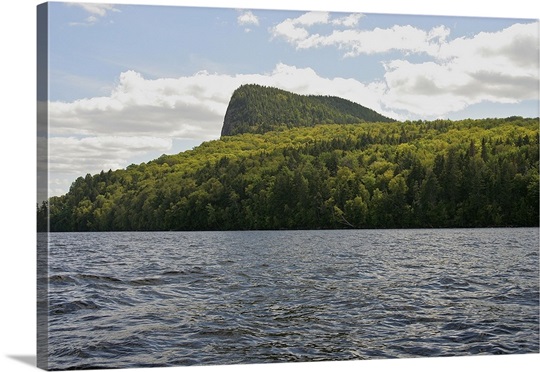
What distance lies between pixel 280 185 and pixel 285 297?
272cm

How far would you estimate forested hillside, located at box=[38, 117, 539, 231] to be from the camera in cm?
1365

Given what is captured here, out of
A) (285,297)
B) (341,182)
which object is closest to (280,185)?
(341,182)

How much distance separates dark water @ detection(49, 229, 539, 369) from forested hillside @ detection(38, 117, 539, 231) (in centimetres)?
38

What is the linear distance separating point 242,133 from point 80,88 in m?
3.51

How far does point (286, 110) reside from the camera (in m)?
14.0

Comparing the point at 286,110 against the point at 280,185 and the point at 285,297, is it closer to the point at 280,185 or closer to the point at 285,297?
the point at 280,185

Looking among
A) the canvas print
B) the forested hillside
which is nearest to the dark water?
the canvas print

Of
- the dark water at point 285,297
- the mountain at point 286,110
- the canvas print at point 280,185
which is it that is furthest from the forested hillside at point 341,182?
the dark water at point 285,297

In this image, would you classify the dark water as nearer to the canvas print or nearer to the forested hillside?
the canvas print

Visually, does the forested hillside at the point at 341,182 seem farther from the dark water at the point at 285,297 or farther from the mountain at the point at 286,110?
the dark water at the point at 285,297

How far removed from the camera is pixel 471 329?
468 inches

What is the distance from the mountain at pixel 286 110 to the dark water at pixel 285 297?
1.88 meters

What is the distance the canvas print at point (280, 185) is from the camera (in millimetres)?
10891

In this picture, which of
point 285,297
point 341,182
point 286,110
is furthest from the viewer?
point 341,182
